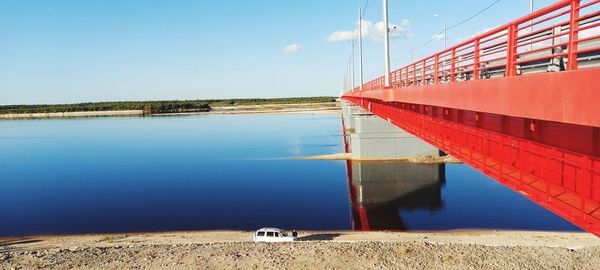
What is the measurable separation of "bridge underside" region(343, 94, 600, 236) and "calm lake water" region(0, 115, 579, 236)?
17404mm

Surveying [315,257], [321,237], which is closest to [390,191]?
[321,237]

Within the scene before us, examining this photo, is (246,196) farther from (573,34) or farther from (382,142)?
(573,34)

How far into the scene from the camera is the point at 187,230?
27.4 metres

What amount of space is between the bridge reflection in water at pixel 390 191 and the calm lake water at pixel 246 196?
0.31 feet

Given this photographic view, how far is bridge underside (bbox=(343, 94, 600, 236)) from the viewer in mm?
5941

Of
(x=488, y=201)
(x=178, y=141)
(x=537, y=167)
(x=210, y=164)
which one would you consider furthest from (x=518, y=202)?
(x=178, y=141)

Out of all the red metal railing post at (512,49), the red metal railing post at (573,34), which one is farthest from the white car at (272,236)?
the red metal railing post at (573,34)

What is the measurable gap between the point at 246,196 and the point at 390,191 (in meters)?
12.6

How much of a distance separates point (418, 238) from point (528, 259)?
6955mm

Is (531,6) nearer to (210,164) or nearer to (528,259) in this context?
(528,259)

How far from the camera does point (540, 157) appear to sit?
7371 mm

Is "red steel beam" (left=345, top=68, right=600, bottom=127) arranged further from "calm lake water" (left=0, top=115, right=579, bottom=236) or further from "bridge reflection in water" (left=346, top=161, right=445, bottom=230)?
"bridge reflection in water" (left=346, top=161, right=445, bottom=230)

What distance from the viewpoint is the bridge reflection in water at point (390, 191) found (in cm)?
2950

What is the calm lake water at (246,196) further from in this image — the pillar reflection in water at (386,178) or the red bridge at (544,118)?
the red bridge at (544,118)
